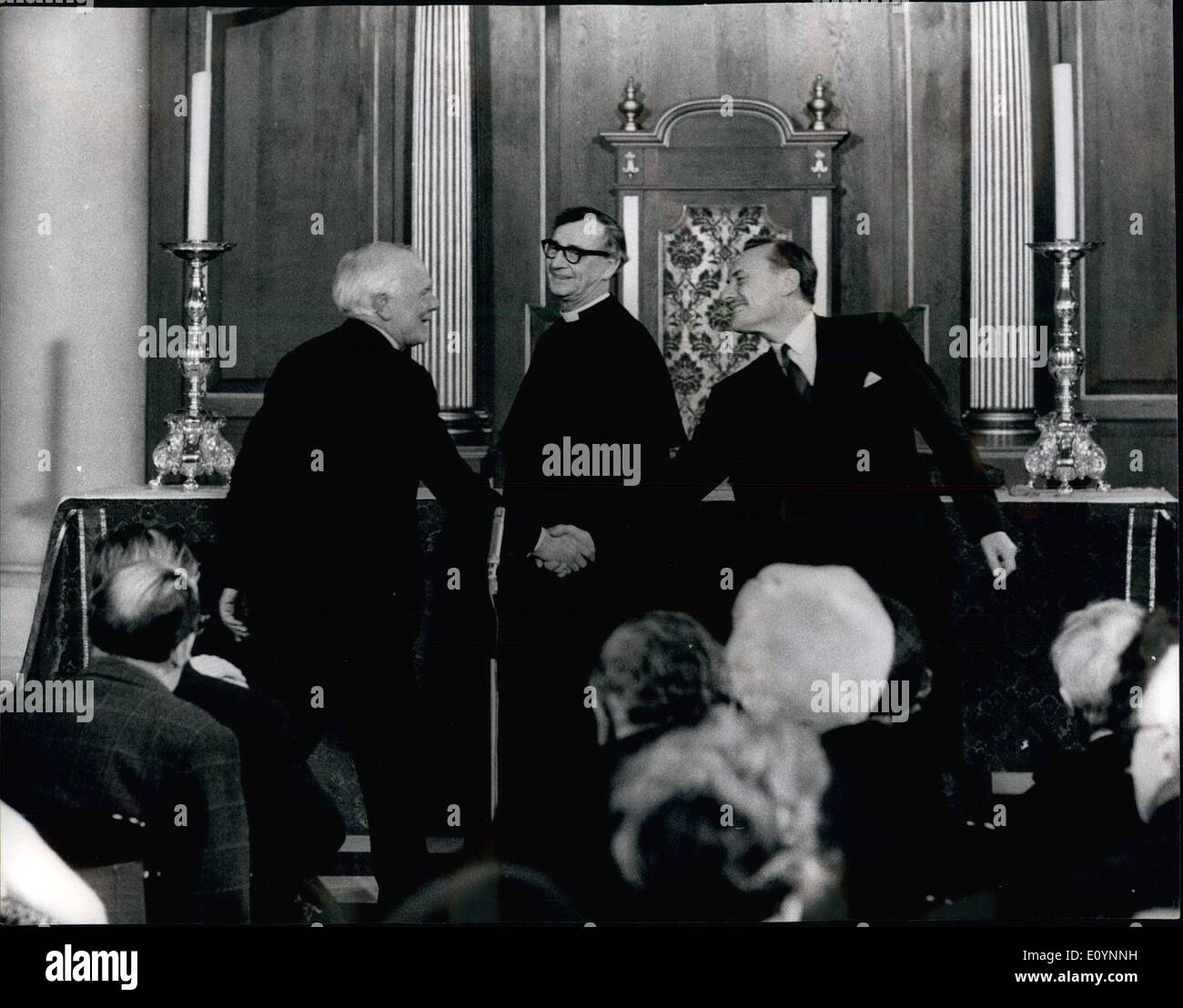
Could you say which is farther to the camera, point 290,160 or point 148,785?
point 290,160

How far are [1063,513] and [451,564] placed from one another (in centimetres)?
128

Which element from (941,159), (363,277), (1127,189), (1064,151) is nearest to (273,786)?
(363,277)

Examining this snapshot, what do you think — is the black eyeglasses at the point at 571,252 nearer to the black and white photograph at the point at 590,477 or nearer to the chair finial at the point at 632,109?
the black and white photograph at the point at 590,477

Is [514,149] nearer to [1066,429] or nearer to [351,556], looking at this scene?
[351,556]

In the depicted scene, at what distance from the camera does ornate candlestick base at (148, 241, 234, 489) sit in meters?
3.40

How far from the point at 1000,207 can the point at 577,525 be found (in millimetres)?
1174

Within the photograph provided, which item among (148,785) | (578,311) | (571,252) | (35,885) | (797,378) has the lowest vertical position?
(35,885)

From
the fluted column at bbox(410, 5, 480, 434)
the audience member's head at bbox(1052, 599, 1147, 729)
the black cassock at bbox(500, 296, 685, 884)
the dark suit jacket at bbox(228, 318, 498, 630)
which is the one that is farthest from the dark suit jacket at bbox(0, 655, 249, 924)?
the audience member's head at bbox(1052, 599, 1147, 729)

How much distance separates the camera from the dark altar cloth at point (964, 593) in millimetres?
3254

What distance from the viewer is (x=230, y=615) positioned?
10.9 feet

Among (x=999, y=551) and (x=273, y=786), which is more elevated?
(x=999, y=551)

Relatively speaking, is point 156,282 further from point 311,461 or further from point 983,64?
point 983,64

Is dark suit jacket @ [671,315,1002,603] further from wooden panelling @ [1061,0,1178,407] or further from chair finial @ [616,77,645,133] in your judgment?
chair finial @ [616,77,645,133]

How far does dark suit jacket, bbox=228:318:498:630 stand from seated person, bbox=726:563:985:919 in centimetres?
65
